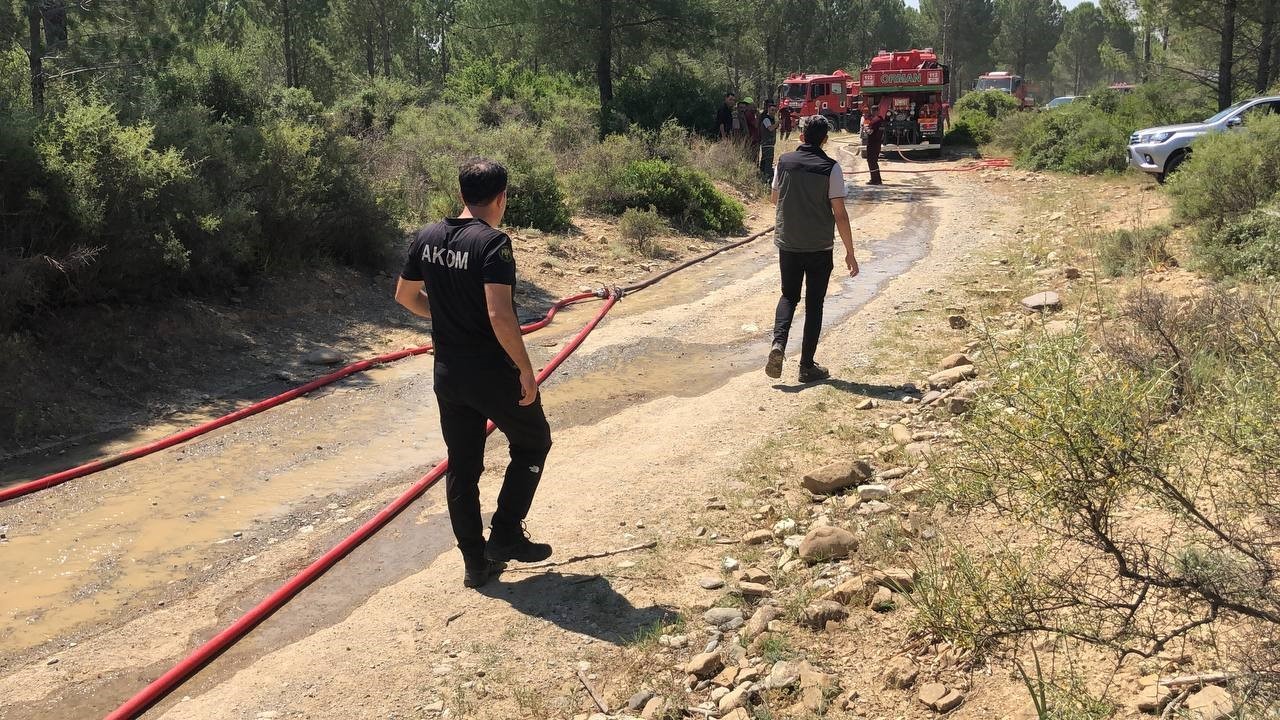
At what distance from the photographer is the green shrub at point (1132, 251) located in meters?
9.86

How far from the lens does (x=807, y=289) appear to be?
7.46 metres

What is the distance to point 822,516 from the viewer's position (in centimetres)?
510

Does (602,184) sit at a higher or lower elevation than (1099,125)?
lower

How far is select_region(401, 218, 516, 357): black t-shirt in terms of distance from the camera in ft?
13.7

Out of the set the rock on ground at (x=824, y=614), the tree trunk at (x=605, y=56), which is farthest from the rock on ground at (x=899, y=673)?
the tree trunk at (x=605, y=56)

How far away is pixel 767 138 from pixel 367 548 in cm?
1598

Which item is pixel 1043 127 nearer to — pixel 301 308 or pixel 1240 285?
pixel 1240 285

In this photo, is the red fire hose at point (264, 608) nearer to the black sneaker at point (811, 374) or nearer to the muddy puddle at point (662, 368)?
the muddy puddle at point (662, 368)

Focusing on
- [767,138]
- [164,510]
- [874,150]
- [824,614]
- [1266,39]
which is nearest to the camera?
[824,614]

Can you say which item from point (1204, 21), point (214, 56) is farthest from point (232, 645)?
point (1204, 21)

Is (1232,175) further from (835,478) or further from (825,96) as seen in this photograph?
(825,96)

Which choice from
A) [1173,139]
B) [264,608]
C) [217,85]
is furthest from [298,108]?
[1173,139]

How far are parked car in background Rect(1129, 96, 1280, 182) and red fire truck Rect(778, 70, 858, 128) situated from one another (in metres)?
19.9

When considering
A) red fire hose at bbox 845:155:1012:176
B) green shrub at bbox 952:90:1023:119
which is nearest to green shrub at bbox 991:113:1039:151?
red fire hose at bbox 845:155:1012:176
